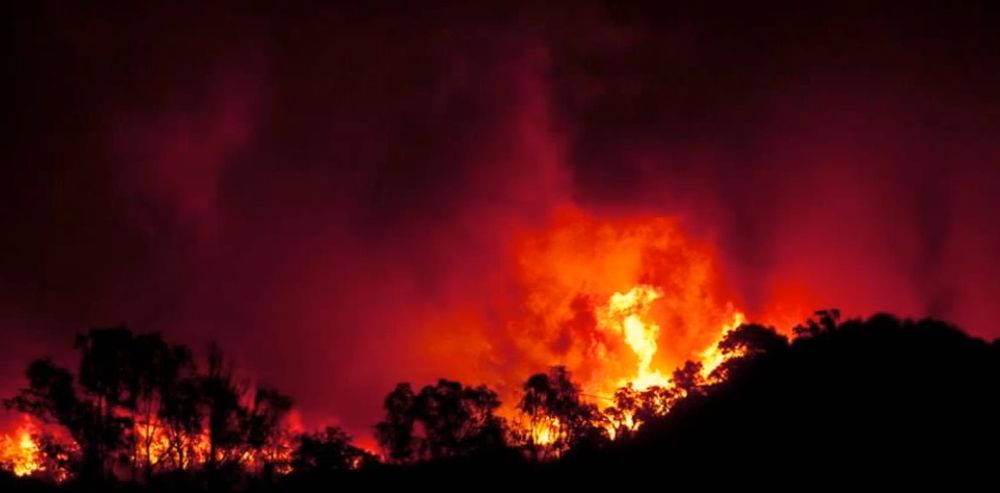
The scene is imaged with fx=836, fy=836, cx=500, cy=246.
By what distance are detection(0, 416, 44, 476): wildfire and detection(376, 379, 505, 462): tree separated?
3175 cm

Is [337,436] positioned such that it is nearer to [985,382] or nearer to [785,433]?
[785,433]

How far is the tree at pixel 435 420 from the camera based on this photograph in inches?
2511

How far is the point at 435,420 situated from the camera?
65.1m

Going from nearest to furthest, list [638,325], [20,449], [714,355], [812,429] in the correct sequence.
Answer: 1. [812,429]
2. [714,355]
3. [20,449]
4. [638,325]

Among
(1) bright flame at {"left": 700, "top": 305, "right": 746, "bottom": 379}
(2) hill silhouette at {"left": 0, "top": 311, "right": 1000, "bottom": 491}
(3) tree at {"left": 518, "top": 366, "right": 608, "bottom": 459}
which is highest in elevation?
(1) bright flame at {"left": 700, "top": 305, "right": 746, "bottom": 379}

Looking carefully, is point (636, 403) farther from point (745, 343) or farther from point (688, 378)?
point (745, 343)

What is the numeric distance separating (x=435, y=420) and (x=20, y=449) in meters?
49.0

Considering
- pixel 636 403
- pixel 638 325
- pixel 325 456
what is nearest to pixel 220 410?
pixel 325 456

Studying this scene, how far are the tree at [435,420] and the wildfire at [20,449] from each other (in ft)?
104

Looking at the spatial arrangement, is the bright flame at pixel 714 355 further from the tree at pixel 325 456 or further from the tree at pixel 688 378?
the tree at pixel 325 456

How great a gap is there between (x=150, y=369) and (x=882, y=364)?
46378 millimetres

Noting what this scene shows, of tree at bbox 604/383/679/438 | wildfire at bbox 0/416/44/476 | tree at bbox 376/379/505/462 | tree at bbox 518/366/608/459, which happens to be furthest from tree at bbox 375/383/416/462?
wildfire at bbox 0/416/44/476

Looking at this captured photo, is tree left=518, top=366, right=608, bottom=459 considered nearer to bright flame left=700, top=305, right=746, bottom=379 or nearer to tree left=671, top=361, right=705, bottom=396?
tree left=671, top=361, right=705, bottom=396

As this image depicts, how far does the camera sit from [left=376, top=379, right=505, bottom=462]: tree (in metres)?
63.8
